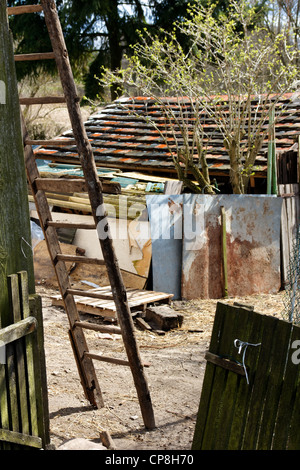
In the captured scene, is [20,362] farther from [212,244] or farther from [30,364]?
[212,244]

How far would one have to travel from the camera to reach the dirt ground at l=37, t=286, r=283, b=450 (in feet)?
15.7

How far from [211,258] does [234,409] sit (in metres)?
6.18

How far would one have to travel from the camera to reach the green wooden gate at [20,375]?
3379mm

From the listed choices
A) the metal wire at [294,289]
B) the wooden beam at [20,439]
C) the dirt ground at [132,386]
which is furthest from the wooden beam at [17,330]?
the metal wire at [294,289]

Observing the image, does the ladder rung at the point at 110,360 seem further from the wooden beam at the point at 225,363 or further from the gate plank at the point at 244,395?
the gate plank at the point at 244,395

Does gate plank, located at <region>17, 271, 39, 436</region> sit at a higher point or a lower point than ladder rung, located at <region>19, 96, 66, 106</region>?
lower

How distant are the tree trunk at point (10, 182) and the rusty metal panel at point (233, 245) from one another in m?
5.80

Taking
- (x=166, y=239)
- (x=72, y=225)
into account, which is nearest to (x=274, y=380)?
(x=72, y=225)

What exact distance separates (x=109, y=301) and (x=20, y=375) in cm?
498

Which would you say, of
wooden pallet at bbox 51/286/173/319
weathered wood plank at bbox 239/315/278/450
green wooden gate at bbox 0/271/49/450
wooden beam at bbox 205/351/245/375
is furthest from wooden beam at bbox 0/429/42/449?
wooden pallet at bbox 51/286/173/319

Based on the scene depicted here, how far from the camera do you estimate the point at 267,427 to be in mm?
3121

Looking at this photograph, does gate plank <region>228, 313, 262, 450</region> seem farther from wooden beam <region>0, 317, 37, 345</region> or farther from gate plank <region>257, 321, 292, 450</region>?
wooden beam <region>0, 317, 37, 345</region>

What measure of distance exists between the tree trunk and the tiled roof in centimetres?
694

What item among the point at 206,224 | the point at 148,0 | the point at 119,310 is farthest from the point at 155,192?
the point at 148,0
